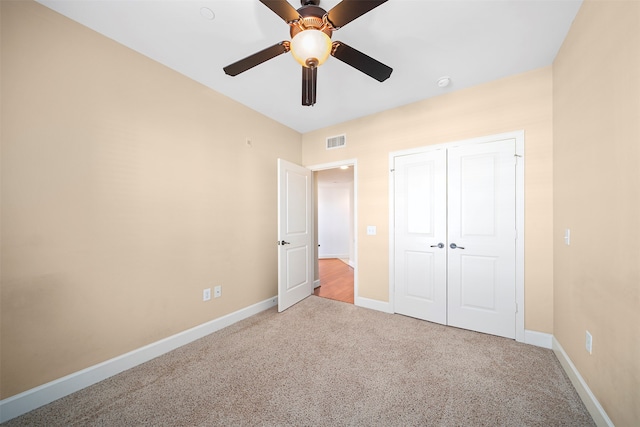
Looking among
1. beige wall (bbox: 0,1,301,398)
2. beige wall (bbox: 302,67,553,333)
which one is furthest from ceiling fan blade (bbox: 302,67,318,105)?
beige wall (bbox: 302,67,553,333)

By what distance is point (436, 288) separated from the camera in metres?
2.65

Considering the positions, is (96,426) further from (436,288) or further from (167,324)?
(436,288)

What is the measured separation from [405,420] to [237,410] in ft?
3.48

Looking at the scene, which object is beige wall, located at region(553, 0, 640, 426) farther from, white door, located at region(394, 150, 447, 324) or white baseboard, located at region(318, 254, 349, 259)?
white baseboard, located at region(318, 254, 349, 259)

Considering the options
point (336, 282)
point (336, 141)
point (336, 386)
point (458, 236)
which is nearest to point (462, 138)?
point (458, 236)

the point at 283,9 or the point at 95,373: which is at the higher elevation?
the point at 283,9

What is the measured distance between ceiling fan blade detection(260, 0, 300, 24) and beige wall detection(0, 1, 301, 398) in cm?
155

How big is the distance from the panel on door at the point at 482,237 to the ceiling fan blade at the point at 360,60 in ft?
4.94

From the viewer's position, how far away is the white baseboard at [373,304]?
2963 mm

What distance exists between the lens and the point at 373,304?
3.06m

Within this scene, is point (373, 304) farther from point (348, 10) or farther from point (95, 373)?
point (348, 10)

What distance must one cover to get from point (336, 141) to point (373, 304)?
241 centimetres

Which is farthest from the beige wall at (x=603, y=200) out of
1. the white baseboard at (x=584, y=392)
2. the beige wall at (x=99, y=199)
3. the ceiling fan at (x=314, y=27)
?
the beige wall at (x=99, y=199)

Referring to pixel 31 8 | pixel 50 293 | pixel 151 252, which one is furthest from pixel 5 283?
pixel 31 8
